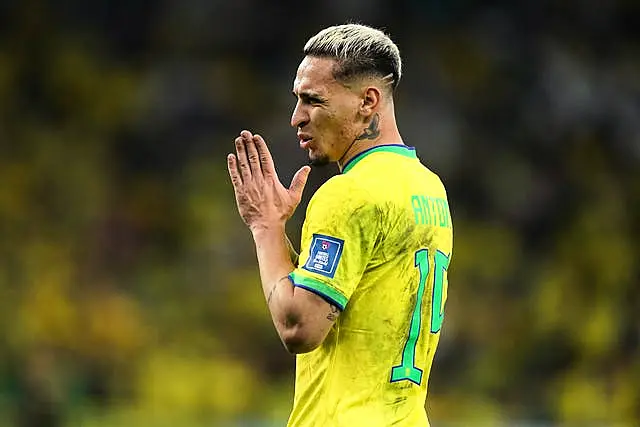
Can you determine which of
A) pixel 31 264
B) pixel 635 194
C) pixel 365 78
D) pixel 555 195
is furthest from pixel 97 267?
pixel 365 78

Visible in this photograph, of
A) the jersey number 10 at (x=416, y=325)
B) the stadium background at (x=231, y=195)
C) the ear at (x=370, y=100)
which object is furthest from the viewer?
the stadium background at (x=231, y=195)

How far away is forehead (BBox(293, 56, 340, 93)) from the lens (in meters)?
2.90

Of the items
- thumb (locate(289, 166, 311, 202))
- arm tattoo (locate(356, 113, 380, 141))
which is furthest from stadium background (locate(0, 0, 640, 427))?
arm tattoo (locate(356, 113, 380, 141))

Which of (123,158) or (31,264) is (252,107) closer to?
(123,158)

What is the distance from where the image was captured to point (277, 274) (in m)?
2.76

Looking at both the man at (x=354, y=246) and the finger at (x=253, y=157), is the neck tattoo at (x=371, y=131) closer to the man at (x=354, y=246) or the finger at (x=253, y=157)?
the man at (x=354, y=246)

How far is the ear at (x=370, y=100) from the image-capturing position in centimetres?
292

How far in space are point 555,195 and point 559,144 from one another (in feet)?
1.43

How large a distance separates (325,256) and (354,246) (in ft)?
0.24

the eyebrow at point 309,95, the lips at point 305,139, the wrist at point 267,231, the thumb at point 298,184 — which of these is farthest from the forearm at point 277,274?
the eyebrow at point 309,95

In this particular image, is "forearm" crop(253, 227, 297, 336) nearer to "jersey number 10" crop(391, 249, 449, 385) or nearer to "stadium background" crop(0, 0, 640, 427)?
"jersey number 10" crop(391, 249, 449, 385)

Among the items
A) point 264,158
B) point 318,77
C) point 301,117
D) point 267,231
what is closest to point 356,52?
point 318,77

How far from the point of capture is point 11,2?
9.05m

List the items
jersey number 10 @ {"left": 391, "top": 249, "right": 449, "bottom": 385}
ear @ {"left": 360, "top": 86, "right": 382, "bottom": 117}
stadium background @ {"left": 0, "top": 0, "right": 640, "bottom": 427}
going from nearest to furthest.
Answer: jersey number 10 @ {"left": 391, "top": 249, "right": 449, "bottom": 385} → ear @ {"left": 360, "top": 86, "right": 382, "bottom": 117} → stadium background @ {"left": 0, "top": 0, "right": 640, "bottom": 427}
